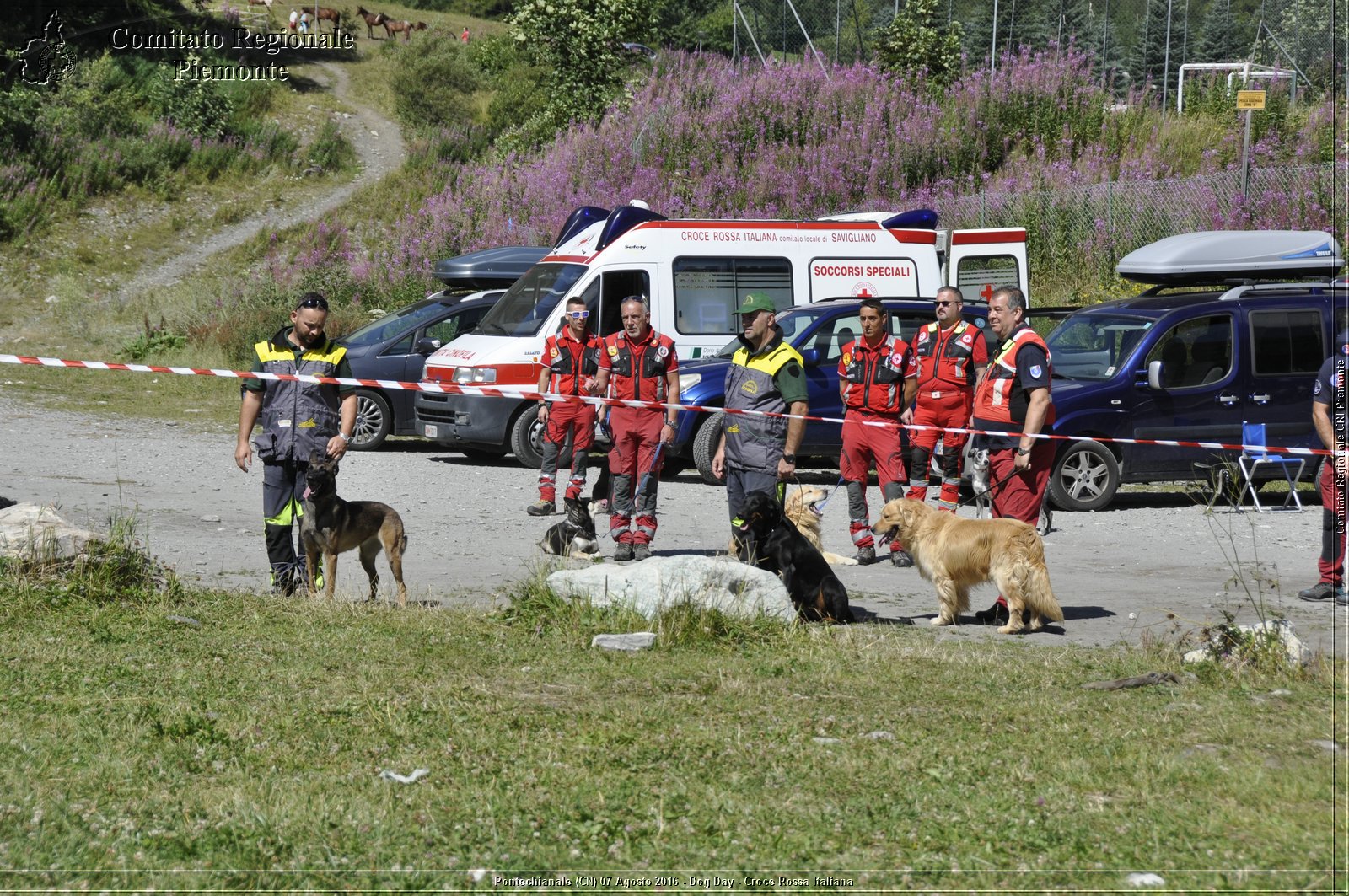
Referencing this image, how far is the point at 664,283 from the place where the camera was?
580 inches

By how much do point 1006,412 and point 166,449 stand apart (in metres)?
9.67

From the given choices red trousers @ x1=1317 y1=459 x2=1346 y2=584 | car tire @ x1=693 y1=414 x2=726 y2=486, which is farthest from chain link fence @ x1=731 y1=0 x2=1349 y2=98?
red trousers @ x1=1317 y1=459 x2=1346 y2=584

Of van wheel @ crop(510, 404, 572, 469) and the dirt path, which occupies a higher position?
the dirt path

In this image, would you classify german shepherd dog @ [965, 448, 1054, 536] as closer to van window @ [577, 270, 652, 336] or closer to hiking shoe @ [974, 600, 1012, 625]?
hiking shoe @ [974, 600, 1012, 625]

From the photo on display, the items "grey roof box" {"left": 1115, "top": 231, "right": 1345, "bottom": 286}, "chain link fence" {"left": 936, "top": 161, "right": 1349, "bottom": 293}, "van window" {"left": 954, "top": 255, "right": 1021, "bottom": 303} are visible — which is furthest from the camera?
"chain link fence" {"left": 936, "top": 161, "right": 1349, "bottom": 293}

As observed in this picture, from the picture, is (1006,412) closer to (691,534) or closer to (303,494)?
(691,534)

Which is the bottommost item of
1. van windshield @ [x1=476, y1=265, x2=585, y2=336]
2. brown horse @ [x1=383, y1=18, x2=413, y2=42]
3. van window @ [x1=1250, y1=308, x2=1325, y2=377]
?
van window @ [x1=1250, y1=308, x2=1325, y2=377]

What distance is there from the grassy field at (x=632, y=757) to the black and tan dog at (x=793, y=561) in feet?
1.66

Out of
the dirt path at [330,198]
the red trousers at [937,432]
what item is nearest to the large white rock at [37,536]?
the red trousers at [937,432]

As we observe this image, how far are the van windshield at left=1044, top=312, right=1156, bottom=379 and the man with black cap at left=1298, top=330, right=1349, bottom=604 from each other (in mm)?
4187

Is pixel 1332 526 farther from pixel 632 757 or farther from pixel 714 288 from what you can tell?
pixel 714 288

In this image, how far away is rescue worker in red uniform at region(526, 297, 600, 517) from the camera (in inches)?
442

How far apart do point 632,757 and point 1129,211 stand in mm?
18092

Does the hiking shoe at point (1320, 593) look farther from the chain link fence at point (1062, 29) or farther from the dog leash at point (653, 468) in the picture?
the chain link fence at point (1062, 29)
